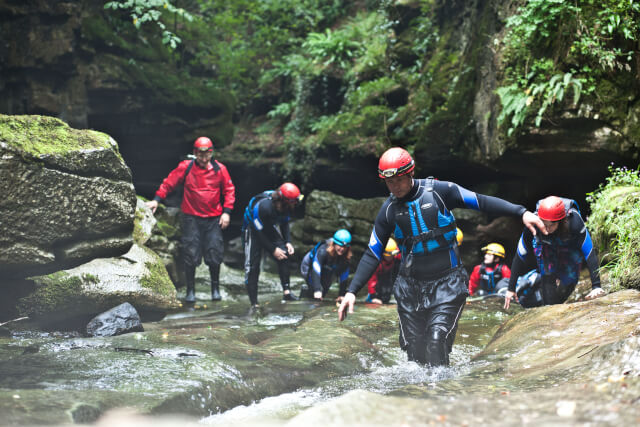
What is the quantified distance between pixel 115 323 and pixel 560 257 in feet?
19.4

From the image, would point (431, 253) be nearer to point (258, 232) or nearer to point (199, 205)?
point (258, 232)

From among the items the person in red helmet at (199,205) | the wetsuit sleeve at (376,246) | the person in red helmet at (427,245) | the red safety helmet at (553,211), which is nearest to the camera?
the person in red helmet at (427,245)

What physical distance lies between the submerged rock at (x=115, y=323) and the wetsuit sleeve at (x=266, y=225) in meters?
3.15

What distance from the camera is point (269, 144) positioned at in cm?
1806

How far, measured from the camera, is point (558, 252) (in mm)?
7238

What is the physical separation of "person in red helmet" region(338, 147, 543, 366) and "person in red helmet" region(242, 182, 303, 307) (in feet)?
13.7

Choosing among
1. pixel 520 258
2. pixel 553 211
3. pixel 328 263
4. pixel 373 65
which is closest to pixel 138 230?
pixel 328 263

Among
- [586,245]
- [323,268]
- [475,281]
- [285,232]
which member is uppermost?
[285,232]

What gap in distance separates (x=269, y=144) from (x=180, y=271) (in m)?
7.45

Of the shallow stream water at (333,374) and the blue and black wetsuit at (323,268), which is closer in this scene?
the shallow stream water at (333,374)

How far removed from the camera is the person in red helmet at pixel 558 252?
21.8ft

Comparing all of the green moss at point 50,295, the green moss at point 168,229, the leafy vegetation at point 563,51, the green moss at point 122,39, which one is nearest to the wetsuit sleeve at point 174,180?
the green moss at point 168,229

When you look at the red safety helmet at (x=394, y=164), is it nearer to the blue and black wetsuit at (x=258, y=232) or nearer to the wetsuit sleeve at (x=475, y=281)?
the blue and black wetsuit at (x=258, y=232)

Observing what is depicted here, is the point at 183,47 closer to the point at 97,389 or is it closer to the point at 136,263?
the point at 136,263
